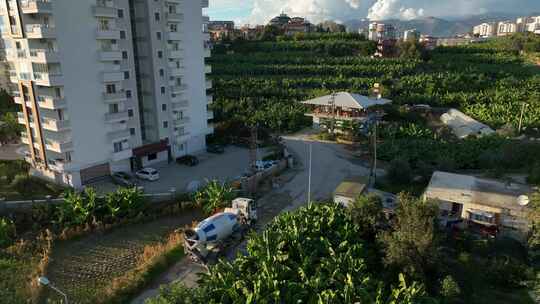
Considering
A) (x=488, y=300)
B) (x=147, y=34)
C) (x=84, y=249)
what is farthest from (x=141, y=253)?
(x=147, y=34)

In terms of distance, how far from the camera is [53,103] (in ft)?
88.7

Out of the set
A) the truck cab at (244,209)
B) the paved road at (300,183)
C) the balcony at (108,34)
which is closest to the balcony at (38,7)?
the balcony at (108,34)

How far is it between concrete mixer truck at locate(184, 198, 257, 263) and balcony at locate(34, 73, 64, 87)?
625 inches

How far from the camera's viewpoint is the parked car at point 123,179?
30062 mm

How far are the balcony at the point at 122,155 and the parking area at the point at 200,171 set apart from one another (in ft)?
7.42

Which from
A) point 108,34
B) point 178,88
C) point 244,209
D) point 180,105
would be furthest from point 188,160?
point 244,209

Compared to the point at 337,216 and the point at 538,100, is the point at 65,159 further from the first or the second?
the point at 538,100

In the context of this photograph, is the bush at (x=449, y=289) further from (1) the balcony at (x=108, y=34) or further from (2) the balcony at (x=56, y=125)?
Result: (1) the balcony at (x=108, y=34)

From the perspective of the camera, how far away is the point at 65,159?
29062 mm

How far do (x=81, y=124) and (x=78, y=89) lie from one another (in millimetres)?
2772

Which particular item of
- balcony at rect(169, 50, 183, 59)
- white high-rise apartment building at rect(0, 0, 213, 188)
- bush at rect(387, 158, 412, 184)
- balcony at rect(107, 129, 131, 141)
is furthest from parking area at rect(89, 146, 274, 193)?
bush at rect(387, 158, 412, 184)

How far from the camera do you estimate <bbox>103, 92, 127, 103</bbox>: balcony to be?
97.3 ft

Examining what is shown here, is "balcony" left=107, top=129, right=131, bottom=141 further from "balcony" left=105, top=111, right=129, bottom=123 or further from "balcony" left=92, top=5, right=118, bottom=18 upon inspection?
"balcony" left=92, top=5, right=118, bottom=18

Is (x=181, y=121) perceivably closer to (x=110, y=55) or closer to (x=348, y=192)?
(x=110, y=55)
